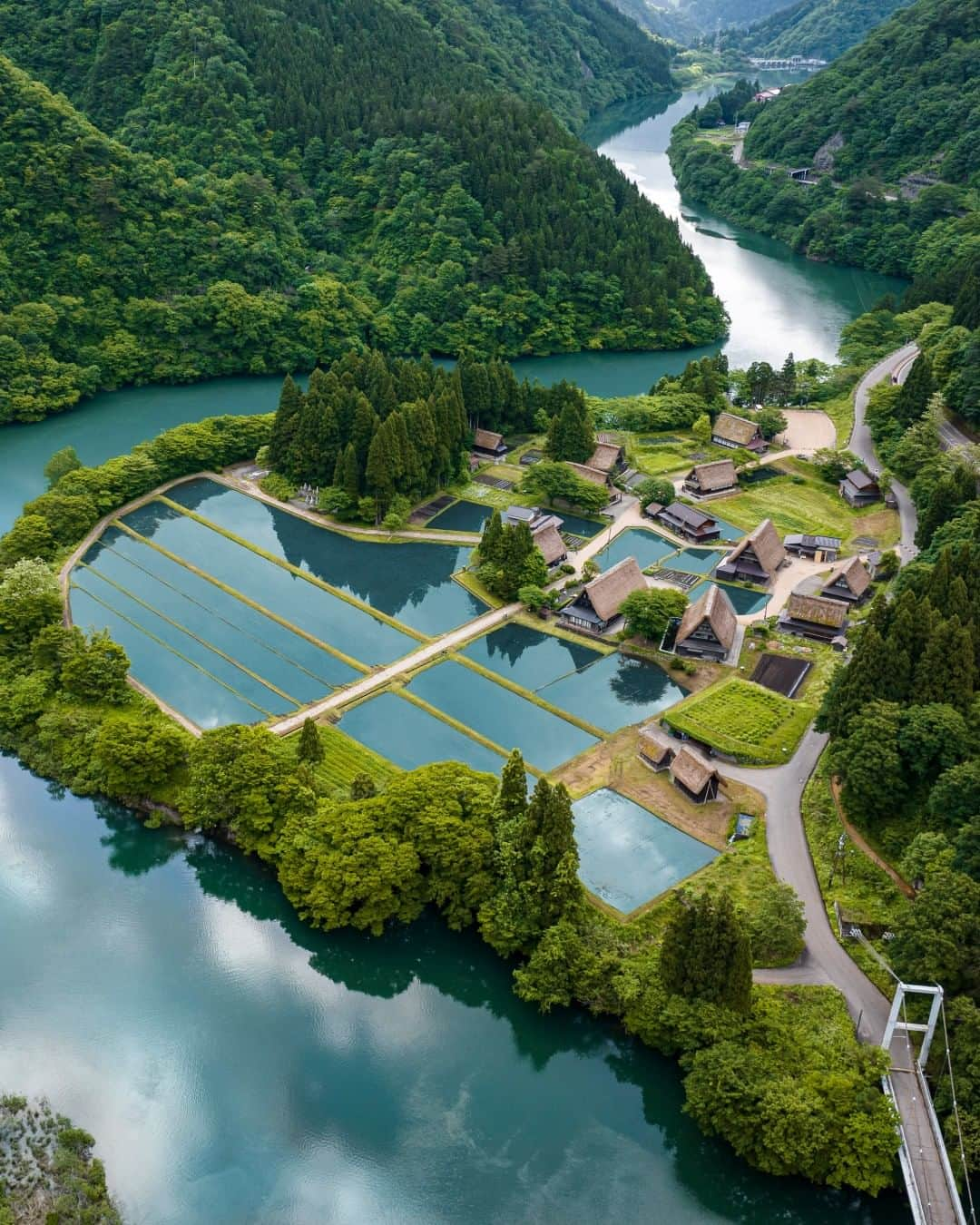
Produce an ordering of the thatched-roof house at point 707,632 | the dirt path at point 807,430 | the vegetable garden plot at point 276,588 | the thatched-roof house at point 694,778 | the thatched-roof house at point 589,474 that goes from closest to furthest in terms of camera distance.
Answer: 1. the thatched-roof house at point 694,778
2. the thatched-roof house at point 707,632
3. the vegetable garden plot at point 276,588
4. the thatched-roof house at point 589,474
5. the dirt path at point 807,430

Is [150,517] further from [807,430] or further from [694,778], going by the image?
[807,430]

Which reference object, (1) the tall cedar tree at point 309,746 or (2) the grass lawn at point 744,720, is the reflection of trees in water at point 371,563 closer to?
(1) the tall cedar tree at point 309,746

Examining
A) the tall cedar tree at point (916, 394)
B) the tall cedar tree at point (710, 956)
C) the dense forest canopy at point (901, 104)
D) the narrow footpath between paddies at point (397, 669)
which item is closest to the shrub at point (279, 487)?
the narrow footpath between paddies at point (397, 669)

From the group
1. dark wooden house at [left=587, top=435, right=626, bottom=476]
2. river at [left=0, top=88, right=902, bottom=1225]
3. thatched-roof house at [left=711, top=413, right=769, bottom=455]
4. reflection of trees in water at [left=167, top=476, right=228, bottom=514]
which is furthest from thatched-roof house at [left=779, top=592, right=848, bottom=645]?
reflection of trees in water at [left=167, top=476, right=228, bottom=514]

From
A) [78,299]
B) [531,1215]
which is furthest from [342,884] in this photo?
[78,299]

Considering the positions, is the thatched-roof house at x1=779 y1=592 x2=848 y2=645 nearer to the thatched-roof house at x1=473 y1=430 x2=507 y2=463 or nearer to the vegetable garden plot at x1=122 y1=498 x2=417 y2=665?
the vegetable garden plot at x1=122 y1=498 x2=417 y2=665
